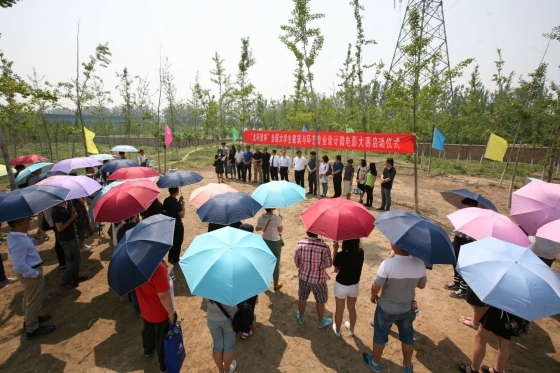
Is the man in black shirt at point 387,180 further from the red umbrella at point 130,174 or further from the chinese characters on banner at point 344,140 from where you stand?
the red umbrella at point 130,174

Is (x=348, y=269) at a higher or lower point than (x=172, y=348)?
higher

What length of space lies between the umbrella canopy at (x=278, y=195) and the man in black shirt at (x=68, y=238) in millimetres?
3517

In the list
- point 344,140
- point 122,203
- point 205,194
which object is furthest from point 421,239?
point 344,140

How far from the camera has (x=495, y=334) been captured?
10.3ft

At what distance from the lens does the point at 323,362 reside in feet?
12.1

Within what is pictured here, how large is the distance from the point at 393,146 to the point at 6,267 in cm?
1297

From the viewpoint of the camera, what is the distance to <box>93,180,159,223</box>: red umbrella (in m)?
4.32

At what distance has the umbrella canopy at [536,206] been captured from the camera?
429 cm

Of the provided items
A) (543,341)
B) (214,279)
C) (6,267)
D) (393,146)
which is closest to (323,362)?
(214,279)

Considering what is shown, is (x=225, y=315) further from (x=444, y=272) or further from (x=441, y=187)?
(x=441, y=187)

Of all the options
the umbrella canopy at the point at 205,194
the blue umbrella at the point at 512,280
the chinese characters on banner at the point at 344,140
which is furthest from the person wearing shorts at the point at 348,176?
the blue umbrella at the point at 512,280

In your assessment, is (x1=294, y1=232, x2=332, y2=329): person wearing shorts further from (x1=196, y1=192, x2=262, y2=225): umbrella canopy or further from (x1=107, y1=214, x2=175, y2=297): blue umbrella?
(x1=107, y1=214, x2=175, y2=297): blue umbrella

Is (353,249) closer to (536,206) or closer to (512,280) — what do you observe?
(512,280)

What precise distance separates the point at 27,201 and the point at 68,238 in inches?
57.6
